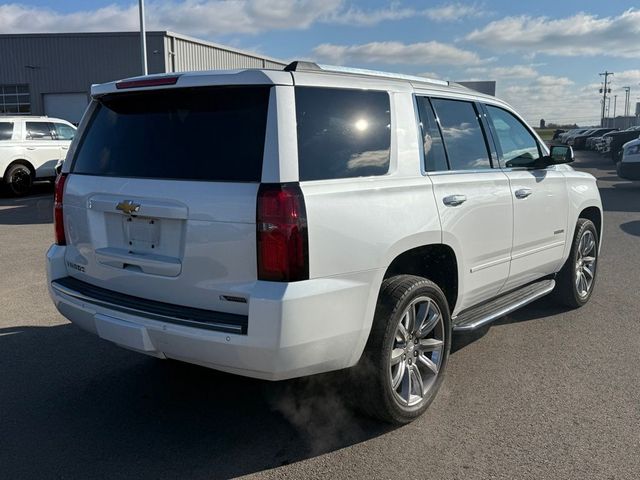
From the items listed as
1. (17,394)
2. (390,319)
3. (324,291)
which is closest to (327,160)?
(324,291)

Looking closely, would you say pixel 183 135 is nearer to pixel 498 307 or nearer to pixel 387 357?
pixel 387 357

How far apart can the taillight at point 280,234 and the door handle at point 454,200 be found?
126 cm

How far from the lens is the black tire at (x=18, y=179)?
50.4 feet

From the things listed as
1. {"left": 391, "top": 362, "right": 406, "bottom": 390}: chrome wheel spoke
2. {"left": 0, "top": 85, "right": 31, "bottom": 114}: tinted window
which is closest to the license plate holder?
{"left": 391, "top": 362, "right": 406, "bottom": 390}: chrome wheel spoke

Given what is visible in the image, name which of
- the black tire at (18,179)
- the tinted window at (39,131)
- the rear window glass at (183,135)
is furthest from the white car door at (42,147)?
the rear window glass at (183,135)

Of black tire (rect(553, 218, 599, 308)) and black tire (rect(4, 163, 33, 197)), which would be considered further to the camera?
black tire (rect(4, 163, 33, 197))

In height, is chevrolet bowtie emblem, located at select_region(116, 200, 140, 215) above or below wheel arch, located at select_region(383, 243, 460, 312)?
above

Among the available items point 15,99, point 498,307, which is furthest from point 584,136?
point 498,307

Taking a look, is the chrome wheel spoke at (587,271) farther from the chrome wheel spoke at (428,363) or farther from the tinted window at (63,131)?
the tinted window at (63,131)

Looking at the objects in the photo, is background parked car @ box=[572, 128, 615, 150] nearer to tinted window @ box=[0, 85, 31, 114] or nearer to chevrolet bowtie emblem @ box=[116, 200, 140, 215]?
tinted window @ box=[0, 85, 31, 114]

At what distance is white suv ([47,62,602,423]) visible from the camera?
2.96m

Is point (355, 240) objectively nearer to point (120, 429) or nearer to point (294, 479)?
point (294, 479)

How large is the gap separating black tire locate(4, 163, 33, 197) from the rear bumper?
13.7m

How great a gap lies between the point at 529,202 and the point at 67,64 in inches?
1281
